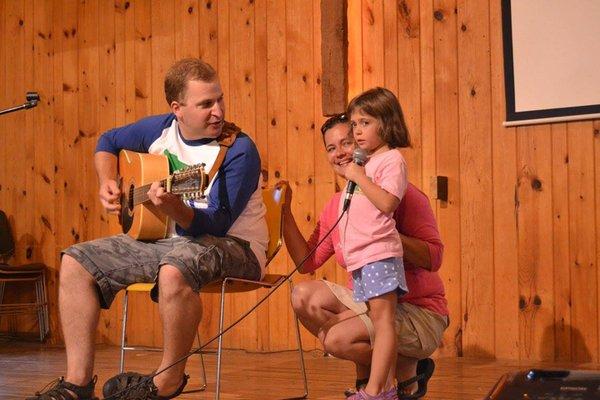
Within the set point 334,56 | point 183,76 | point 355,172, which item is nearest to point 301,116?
point 334,56

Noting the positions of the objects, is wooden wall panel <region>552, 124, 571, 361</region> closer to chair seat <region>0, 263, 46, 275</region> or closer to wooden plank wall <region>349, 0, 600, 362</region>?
wooden plank wall <region>349, 0, 600, 362</region>

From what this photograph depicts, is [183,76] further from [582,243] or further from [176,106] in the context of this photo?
[582,243]

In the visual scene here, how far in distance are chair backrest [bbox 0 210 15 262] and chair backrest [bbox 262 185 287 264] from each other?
2.79 m

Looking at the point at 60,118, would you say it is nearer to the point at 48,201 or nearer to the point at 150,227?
the point at 48,201

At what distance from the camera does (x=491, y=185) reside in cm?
388

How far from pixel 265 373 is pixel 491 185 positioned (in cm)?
130

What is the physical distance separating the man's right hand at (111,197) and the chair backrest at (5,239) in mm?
2652

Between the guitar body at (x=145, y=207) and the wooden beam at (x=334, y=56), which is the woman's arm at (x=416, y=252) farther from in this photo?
the wooden beam at (x=334, y=56)

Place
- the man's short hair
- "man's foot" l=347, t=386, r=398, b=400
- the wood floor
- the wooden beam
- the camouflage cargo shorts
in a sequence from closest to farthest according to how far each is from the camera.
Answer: "man's foot" l=347, t=386, r=398, b=400, the camouflage cargo shorts, the man's short hair, the wood floor, the wooden beam

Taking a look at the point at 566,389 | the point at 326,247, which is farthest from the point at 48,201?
the point at 566,389

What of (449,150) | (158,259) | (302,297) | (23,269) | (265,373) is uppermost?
(449,150)

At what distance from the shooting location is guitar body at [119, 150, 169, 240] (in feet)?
8.61

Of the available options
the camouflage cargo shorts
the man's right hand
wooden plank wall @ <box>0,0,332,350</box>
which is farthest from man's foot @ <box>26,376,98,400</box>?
wooden plank wall @ <box>0,0,332,350</box>

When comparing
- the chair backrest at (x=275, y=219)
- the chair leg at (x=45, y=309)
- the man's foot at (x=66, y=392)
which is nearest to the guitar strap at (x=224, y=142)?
the chair backrest at (x=275, y=219)
